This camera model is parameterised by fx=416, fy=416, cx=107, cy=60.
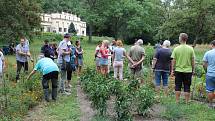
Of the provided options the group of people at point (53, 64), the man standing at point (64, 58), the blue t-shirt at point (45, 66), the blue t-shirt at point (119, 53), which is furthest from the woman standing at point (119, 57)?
the blue t-shirt at point (45, 66)

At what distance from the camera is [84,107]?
446 inches

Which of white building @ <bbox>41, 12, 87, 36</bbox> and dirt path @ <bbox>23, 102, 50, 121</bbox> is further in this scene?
white building @ <bbox>41, 12, 87, 36</bbox>

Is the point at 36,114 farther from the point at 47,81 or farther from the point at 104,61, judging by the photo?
the point at 104,61

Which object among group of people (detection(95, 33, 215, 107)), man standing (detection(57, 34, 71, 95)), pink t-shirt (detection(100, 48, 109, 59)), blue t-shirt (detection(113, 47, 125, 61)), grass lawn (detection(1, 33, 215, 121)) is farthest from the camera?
pink t-shirt (detection(100, 48, 109, 59))

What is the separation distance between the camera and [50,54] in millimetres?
13094

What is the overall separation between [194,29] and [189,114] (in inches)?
1666

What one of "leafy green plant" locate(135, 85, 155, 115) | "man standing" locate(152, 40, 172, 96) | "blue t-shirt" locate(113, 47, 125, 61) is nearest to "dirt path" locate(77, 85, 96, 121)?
"leafy green plant" locate(135, 85, 155, 115)

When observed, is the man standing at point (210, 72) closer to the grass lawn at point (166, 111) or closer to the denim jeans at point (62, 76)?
the grass lawn at point (166, 111)

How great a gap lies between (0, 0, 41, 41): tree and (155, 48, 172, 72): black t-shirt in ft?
91.6

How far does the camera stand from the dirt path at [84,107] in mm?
9827

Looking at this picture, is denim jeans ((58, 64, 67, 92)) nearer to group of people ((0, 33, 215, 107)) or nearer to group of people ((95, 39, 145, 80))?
group of people ((0, 33, 215, 107))

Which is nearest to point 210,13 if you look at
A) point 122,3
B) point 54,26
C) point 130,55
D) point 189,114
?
point 122,3

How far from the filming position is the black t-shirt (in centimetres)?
1301

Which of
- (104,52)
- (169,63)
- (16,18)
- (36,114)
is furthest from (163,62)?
(16,18)
